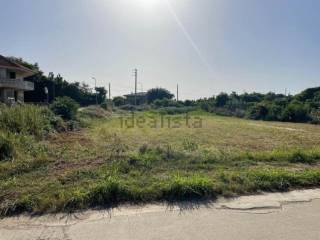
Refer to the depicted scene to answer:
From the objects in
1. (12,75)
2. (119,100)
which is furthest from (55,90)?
(119,100)

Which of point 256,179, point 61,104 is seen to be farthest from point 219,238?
point 61,104

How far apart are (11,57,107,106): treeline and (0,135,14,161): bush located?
35.1m

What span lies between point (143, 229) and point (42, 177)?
268cm

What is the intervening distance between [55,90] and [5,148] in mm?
45164

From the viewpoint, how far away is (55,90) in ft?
162

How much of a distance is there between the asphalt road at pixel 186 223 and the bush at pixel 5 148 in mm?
3536

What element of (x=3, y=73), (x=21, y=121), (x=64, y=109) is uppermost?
(x=3, y=73)

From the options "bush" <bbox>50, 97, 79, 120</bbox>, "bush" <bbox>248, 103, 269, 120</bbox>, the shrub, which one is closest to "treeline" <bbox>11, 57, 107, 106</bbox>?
"bush" <bbox>50, 97, 79, 120</bbox>

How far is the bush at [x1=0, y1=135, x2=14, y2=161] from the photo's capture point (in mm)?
6688

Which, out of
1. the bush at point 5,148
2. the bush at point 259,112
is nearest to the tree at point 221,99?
the bush at point 259,112

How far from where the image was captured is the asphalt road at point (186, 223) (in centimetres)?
313

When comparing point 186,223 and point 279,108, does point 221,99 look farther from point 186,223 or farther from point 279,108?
point 186,223

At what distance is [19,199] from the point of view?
4.04m

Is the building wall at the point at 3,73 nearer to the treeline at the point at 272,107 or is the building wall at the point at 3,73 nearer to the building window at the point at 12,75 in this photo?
the building window at the point at 12,75
